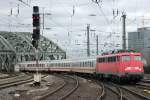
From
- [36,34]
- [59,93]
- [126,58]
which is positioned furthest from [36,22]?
[126,58]

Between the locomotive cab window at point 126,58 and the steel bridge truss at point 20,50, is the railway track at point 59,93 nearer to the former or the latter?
the locomotive cab window at point 126,58

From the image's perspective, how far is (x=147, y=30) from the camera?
57125 mm

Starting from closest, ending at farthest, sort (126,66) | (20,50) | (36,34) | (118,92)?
(118,92)
(36,34)
(126,66)
(20,50)

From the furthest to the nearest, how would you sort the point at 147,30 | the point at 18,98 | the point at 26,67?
the point at 26,67, the point at 147,30, the point at 18,98

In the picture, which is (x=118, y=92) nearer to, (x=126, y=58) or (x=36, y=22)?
(x=126, y=58)

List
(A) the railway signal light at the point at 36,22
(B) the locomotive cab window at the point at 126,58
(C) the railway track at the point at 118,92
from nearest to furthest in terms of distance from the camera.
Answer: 1. (C) the railway track at the point at 118,92
2. (A) the railway signal light at the point at 36,22
3. (B) the locomotive cab window at the point at 126,58

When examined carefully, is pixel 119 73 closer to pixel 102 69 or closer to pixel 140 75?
pixel 140 75

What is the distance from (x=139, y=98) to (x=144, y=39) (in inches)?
1334

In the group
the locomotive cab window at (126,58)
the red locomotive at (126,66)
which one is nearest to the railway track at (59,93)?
the red locomotive at (126,66)

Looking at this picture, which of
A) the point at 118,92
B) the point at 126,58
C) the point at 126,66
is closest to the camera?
the point at 118,92

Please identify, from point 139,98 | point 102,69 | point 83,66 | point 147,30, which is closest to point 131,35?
point 147,30

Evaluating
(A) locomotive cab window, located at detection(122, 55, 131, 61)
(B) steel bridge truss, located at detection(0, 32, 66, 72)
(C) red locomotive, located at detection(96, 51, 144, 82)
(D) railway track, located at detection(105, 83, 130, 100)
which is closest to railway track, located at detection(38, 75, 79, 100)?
(D) railway track, located at detection(105, 83, 130, 100)

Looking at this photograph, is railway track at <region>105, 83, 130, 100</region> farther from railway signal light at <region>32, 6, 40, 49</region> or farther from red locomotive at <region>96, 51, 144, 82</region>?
railway signal light at <region>32, 6, 40, 49</region>

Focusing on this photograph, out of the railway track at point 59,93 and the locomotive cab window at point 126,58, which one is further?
the locomotive cab window at point 126,58
